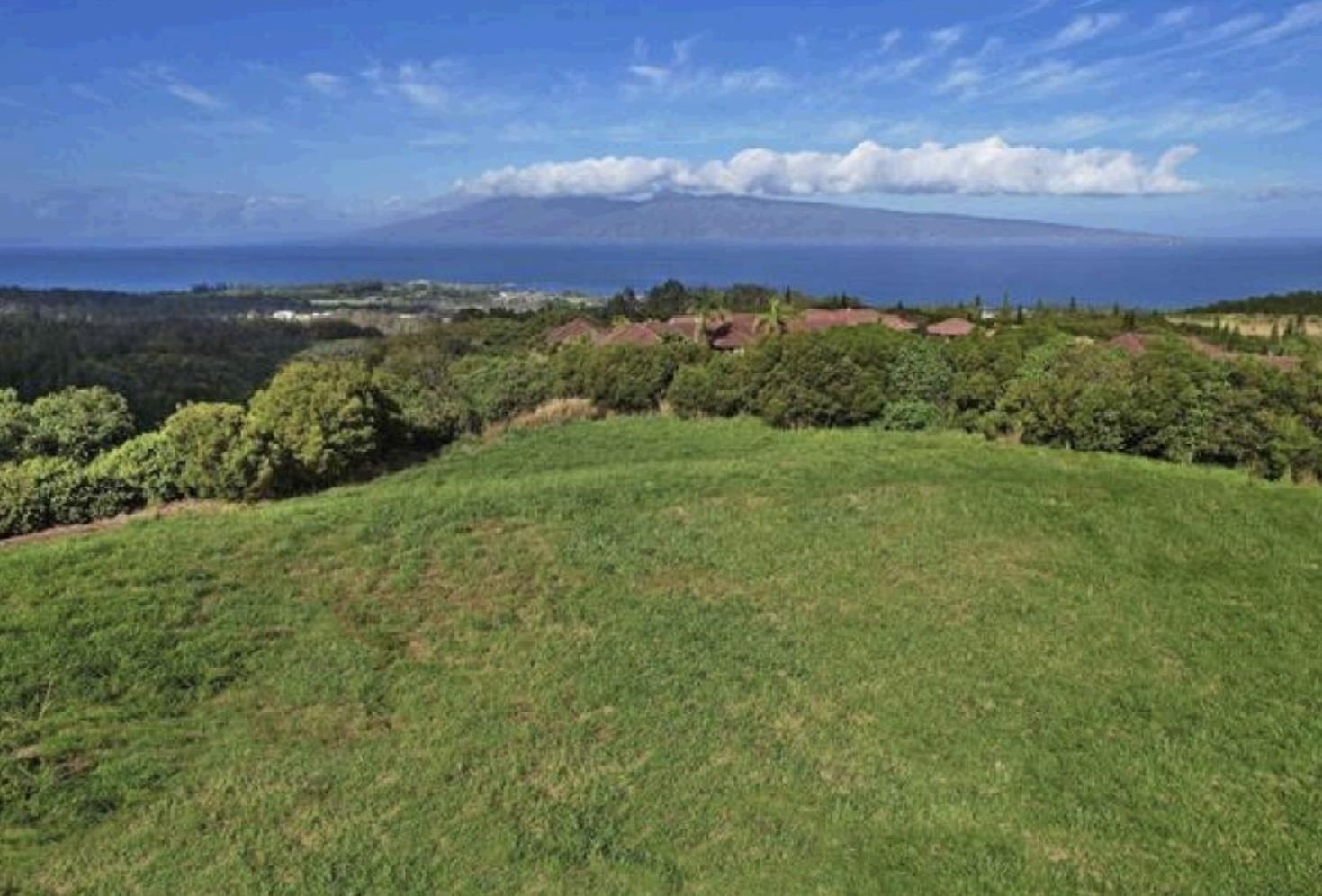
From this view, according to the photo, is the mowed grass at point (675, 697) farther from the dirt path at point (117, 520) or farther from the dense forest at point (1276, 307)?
the dense forest at point (1276, 307)

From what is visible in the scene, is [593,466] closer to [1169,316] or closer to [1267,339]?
[1267,339]

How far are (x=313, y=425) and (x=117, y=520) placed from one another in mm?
4074

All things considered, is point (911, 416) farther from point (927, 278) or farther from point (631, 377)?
point (927, 278)

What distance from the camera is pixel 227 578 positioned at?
36.6ft

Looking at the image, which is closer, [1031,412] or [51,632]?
[51,632]

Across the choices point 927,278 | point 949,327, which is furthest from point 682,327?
point 927,278

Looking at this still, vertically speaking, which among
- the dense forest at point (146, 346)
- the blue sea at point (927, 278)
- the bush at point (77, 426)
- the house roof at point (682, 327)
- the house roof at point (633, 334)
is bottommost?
the blue sea at point (927, 278)

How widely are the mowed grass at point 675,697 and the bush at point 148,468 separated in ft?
14.8

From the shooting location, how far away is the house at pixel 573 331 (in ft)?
148

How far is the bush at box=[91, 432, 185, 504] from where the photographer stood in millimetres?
18031

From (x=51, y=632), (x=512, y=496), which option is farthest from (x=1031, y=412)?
(x=51, y=632)

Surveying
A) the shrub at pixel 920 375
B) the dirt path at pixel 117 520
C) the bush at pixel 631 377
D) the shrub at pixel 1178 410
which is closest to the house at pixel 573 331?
the bush at pixel 631 377

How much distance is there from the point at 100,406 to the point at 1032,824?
23.3 m

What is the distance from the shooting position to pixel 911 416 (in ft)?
77.9
